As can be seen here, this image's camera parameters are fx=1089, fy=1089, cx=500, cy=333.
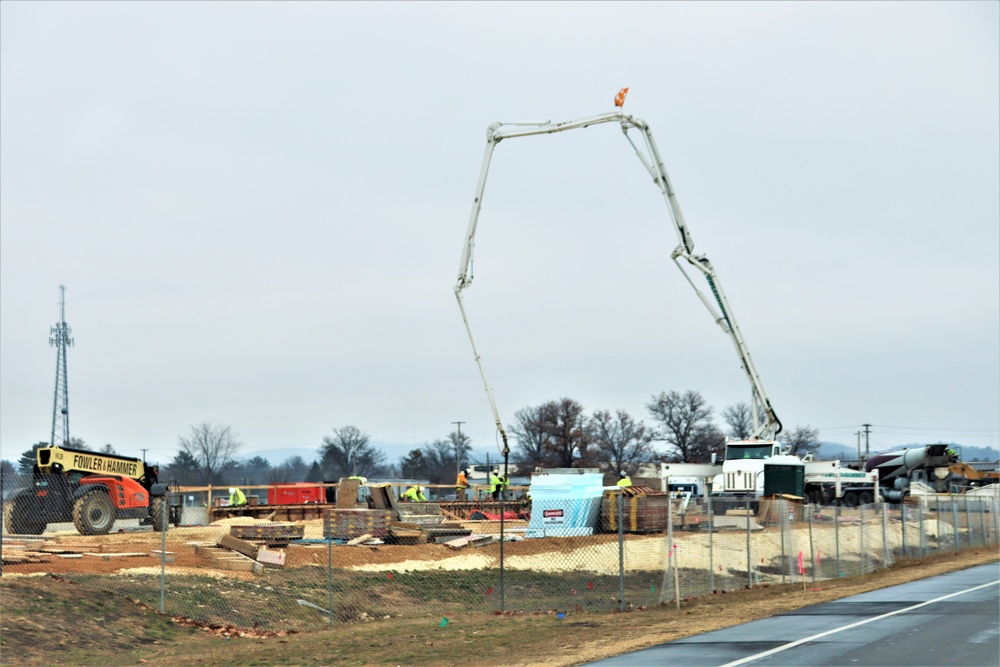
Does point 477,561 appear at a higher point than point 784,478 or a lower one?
lower

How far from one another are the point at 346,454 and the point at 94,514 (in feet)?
351

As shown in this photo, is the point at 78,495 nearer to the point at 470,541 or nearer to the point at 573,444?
→ the point at 470,541

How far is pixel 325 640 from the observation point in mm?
17609

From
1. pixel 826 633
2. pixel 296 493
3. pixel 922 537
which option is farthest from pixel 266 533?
pixel 826 633

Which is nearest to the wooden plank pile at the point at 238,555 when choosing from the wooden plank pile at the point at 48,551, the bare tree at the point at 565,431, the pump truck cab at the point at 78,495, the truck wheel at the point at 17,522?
the wooden plank pile at the point at 48,551

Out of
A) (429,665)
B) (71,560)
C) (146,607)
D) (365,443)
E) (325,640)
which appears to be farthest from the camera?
(365,443)

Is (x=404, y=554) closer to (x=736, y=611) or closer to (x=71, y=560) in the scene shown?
(x=71, y=560)

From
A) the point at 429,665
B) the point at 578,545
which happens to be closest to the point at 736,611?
the point at 429,665

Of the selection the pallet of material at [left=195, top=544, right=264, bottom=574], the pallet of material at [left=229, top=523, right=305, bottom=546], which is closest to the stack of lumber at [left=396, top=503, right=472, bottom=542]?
the pallet of material at [left=229, top=523, right=305, bottom=546]

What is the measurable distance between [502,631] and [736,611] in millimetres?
4324

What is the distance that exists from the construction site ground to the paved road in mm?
877

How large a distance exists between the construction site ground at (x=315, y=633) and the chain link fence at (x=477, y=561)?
32 cm

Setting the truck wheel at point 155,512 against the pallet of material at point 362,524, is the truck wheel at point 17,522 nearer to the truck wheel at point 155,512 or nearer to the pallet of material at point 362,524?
the truck wheel at point 155,512

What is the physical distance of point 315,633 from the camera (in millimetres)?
18703
